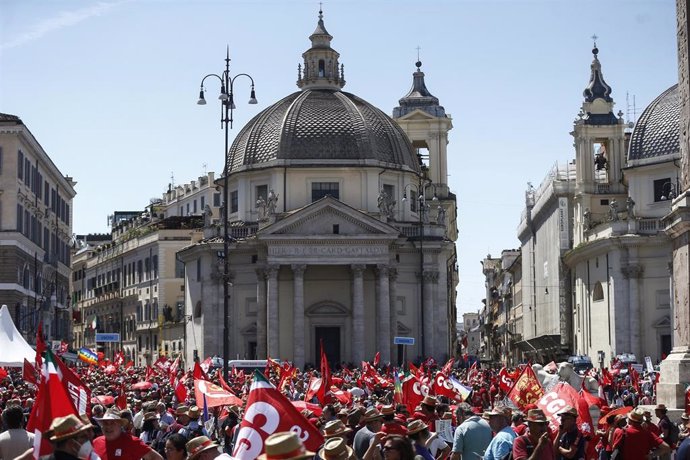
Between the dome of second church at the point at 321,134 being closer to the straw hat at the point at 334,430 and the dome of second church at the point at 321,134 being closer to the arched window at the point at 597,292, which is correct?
the arched window at the point at 597,292

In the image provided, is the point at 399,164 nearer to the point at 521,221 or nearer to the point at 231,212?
the point at 231,212

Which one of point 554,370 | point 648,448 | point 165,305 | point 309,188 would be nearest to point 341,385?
point 554,370

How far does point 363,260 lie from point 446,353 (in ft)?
25.4

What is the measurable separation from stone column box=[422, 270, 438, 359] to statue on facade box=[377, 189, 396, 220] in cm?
388

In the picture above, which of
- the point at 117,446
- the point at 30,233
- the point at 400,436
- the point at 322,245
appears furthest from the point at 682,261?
the point at 30,233

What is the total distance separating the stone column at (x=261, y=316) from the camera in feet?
248

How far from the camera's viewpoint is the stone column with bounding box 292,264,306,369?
74.2 metres

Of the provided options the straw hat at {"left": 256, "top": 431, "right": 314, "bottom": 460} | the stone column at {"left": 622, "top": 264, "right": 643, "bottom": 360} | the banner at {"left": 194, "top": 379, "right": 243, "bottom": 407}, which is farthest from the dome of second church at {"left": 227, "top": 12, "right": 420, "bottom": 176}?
the straw hat at {"left": 256, "top": 431, "right": 314, "bottom": 460}

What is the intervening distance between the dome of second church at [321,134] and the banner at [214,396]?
55288mm

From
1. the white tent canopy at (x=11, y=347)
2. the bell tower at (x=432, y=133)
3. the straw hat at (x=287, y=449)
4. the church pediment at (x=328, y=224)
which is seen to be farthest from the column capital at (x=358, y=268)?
the straw hat at (x=287, y=449)

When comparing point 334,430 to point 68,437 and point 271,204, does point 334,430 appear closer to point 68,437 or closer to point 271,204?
point 68,437

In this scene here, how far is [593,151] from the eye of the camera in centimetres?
9038

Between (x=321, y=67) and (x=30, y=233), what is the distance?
2136cm

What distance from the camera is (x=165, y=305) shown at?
103m
